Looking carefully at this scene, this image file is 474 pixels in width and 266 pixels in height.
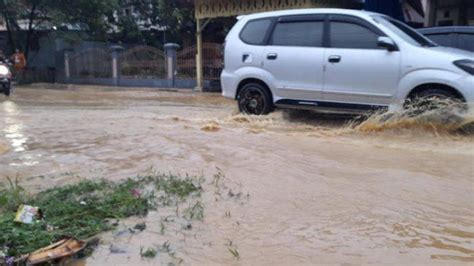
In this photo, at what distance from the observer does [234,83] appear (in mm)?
8297

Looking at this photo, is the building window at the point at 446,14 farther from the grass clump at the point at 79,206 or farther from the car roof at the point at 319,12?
the grass clump at the point at 79,206

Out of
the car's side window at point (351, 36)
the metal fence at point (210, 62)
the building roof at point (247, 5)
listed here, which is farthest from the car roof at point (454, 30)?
the metal fence at point (210, 62)

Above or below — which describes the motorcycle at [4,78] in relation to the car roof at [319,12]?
below

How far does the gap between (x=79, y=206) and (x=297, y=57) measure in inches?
179

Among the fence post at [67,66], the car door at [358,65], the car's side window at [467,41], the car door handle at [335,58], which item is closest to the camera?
the car door at [358,65]

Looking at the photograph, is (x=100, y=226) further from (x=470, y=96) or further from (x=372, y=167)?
(x=470, y=96)

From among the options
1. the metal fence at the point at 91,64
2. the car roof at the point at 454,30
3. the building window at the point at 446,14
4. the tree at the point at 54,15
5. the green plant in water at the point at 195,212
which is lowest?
the green plant in water at the point at 195,212

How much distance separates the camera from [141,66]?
19.8 m

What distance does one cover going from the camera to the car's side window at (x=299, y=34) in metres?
7.52

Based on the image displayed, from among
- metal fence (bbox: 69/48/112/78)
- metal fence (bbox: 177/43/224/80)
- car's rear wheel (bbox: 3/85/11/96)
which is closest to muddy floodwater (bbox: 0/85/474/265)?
car's rear wheel (bbox: 3/85/11/96)

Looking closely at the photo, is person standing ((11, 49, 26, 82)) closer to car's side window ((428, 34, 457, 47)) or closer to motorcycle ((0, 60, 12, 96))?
motorcycle ((0, 60, 12, 96))

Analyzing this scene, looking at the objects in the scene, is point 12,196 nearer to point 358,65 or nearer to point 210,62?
point 358,65

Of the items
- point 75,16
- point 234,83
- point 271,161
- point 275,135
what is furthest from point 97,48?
point 271,161

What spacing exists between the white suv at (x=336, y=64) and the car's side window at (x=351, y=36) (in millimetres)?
14
